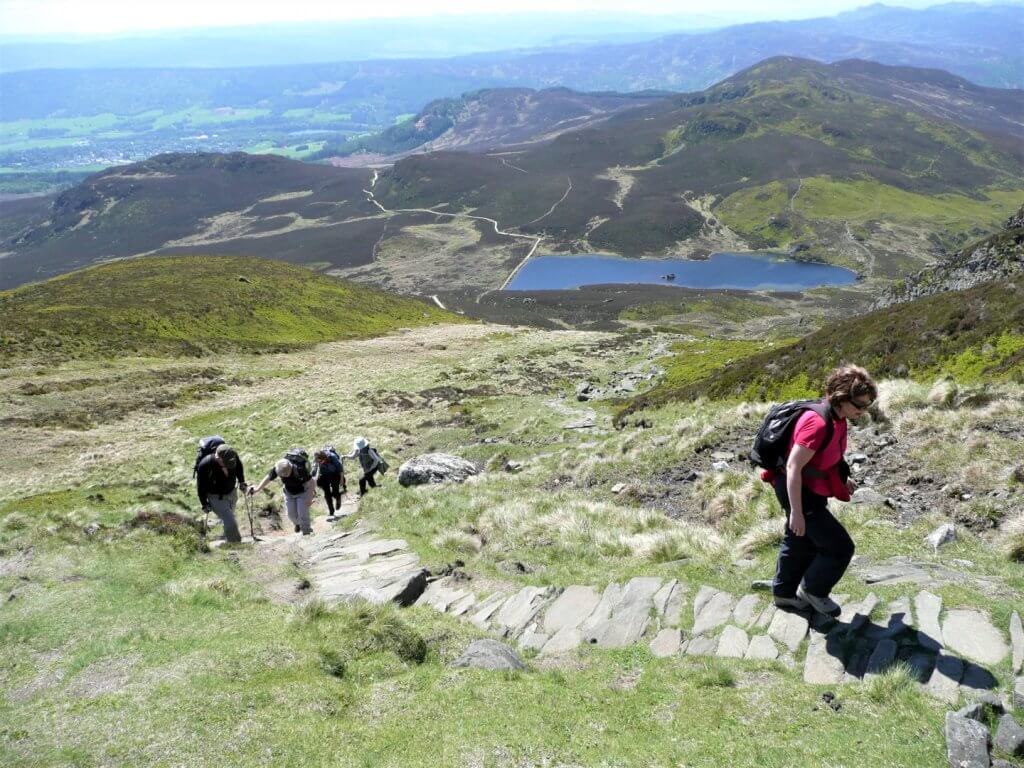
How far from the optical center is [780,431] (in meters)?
6.80

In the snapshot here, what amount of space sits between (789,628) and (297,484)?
12.5 meters

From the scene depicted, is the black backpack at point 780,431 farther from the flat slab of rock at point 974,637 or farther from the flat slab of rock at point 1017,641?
the flat slab of rock at point 1017,641

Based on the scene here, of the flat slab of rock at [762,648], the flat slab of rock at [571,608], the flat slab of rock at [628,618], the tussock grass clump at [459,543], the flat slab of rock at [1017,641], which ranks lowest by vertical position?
the tussock grass clump at [459,543]

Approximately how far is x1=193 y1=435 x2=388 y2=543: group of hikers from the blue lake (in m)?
146

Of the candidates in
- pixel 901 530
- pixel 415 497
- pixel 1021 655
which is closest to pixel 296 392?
pixel 415 497

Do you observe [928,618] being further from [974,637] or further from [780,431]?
[780,431]

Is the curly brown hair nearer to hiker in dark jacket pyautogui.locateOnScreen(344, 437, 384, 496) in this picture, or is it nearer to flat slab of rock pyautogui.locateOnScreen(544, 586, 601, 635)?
flat slab of rock pyautogui.locateOnScreen(544, 586, 601, 635)

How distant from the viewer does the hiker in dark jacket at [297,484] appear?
16000 mm

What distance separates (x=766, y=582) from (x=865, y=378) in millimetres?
3408

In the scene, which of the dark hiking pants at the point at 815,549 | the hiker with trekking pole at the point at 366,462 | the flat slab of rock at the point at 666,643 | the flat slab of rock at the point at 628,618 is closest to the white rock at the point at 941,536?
the dark hiking pants at the point at 815,549

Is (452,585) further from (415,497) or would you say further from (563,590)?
(415,497)

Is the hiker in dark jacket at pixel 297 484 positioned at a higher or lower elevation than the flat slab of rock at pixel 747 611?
lower

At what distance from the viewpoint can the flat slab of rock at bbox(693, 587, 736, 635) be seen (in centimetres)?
809

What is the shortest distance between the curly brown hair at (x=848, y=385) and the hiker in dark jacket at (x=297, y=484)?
1311cm
